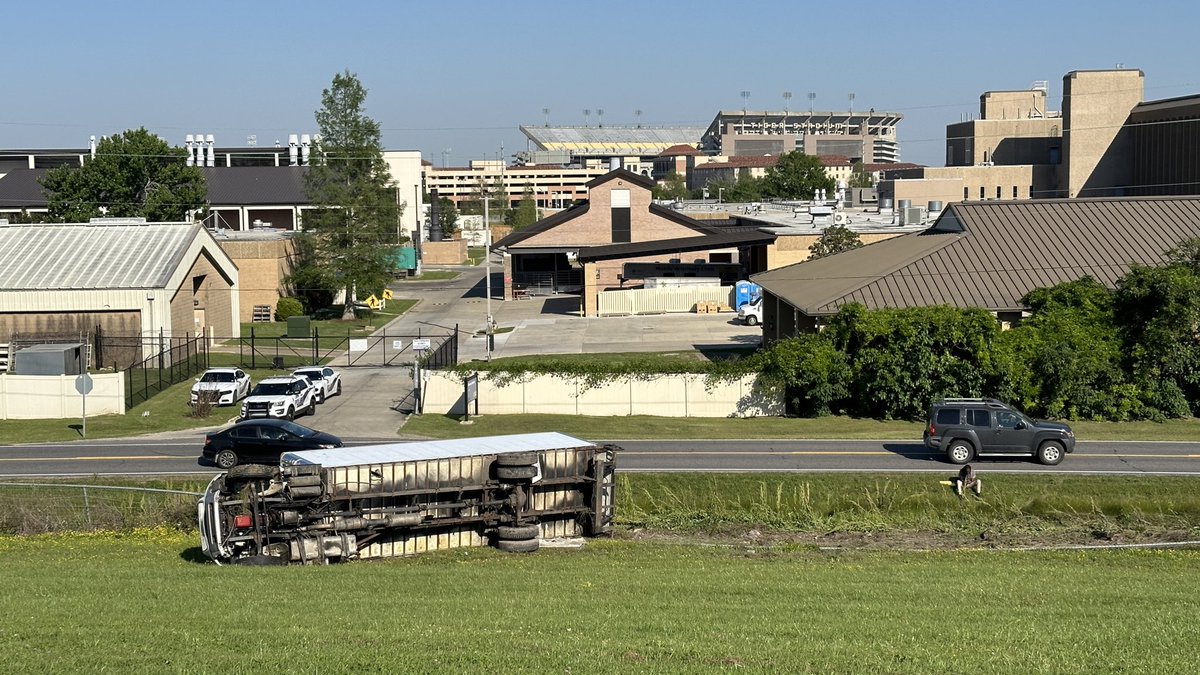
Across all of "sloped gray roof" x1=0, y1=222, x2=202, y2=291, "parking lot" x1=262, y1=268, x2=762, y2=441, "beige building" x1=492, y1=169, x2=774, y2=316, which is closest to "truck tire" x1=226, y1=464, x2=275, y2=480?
"parking lot" x1=262, y1=268, x2=762, y2=441

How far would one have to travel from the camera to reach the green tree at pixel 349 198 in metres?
76.1

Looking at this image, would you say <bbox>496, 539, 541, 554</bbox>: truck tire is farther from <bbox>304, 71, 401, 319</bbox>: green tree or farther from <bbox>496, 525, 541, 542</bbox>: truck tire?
<bbox>304, 71, 401, 319</bbox>: green tree

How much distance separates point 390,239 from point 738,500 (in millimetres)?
56324

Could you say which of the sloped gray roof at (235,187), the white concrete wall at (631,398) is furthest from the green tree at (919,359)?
A: the sloped gray roof at (235,187)

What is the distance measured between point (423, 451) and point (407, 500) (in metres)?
1.17

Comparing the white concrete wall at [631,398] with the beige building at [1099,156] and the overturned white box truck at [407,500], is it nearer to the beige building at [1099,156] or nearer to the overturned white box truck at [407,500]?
the overturned white box truck at [407,500]

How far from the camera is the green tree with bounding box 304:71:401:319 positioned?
76062mm

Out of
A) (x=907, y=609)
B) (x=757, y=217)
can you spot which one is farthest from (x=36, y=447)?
(x=757, y=217)

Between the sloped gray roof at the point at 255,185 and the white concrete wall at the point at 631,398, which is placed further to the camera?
the sloped gray roof at the point at 255,185

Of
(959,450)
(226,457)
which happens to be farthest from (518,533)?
(959,450)

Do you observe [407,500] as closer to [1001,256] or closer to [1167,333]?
[1167,333]

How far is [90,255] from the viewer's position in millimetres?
57562

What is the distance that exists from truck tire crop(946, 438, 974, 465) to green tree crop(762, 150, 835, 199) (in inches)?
4980

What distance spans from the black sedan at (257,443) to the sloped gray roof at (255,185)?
79.4m
